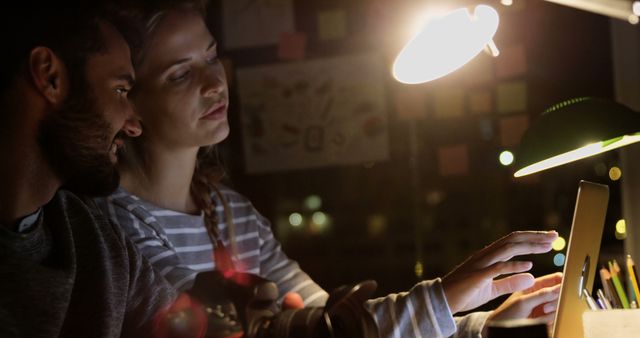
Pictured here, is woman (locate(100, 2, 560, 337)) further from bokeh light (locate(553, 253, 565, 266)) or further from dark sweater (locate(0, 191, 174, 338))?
bokeh light (locate(553, 253, 565, 266))

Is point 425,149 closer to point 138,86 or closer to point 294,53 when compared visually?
point 294,53

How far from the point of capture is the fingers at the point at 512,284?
1.16m

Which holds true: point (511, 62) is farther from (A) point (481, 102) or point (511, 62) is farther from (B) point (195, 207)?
(B) point (195, 207)

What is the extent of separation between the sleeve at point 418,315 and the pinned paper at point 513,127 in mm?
574

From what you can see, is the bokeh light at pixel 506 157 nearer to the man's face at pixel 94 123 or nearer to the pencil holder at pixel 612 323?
the pencil holder at pixel 612 323

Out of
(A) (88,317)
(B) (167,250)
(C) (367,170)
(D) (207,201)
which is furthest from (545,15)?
(A) (88,317)

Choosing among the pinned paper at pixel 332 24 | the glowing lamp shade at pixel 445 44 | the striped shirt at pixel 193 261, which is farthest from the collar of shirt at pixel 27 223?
the pinned paper at pixel 332 24

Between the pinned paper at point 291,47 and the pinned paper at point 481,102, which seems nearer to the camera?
the pinned paper at point 291,47

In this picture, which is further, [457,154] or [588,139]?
[457,154]

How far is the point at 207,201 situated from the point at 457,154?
0.62m

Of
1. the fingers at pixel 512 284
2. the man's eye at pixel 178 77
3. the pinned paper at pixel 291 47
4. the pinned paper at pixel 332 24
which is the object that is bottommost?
the fingers at pixel 512 284

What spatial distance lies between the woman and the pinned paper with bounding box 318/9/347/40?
31 centimetres

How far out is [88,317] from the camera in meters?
0.99

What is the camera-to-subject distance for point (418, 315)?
113 centimetres
